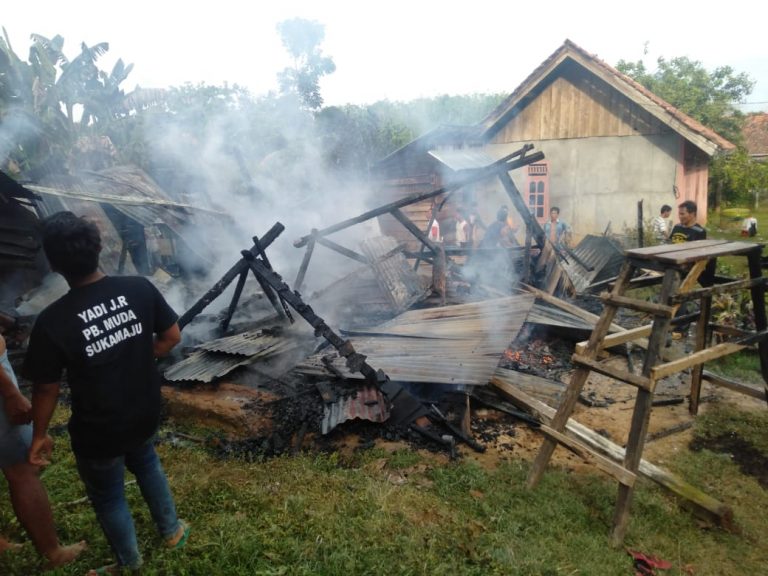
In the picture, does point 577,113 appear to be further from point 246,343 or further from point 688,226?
point 246,343

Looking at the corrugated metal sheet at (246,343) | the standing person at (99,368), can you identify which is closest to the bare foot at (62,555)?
the standing person at (99,368)

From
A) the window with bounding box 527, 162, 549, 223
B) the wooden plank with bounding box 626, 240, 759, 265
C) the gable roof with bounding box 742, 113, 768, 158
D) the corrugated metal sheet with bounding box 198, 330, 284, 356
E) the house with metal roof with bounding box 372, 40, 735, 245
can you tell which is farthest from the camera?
the gable roof with bounding box 742, 113, 768, 158

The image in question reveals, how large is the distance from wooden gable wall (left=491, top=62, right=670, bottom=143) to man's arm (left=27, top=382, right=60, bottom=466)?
47.0ft

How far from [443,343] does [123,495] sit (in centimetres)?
381

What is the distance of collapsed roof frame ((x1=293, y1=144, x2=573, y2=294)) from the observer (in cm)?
779

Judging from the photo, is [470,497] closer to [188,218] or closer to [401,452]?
[401,452]

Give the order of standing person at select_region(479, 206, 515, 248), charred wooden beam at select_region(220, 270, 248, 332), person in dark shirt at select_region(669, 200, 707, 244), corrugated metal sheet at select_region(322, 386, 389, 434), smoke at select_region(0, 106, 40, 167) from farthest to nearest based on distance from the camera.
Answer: smoke at select_region(0, 106, 40, 167) → standing person at select_region(479, 206, 515, 248) → person in dark shirt at select_region(669, 200, 707, 244) → charred wooden beam at select_region(220, 270, 248, 332) → corrugated metal sheet at select_region(322, 386, 389, 434)

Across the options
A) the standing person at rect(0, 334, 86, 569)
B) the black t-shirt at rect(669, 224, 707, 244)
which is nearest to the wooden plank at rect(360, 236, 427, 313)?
the black t-shirt at rect(669, 224, 707, 244)

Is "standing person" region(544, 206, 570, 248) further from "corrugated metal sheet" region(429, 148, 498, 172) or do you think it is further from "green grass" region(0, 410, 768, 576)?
"green grass" region(0, 410, 768, 576)

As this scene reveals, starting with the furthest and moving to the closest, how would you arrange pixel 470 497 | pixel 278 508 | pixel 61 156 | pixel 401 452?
pixel 61 156 → pixel 401 452 → pixel 470 497 → pixel 278 508

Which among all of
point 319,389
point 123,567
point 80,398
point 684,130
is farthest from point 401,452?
point 684,130

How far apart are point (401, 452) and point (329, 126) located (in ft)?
70.5

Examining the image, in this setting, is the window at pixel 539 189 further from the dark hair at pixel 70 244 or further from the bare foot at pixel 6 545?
the bare foot at pixel 6 545

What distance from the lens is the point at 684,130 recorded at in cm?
1152
